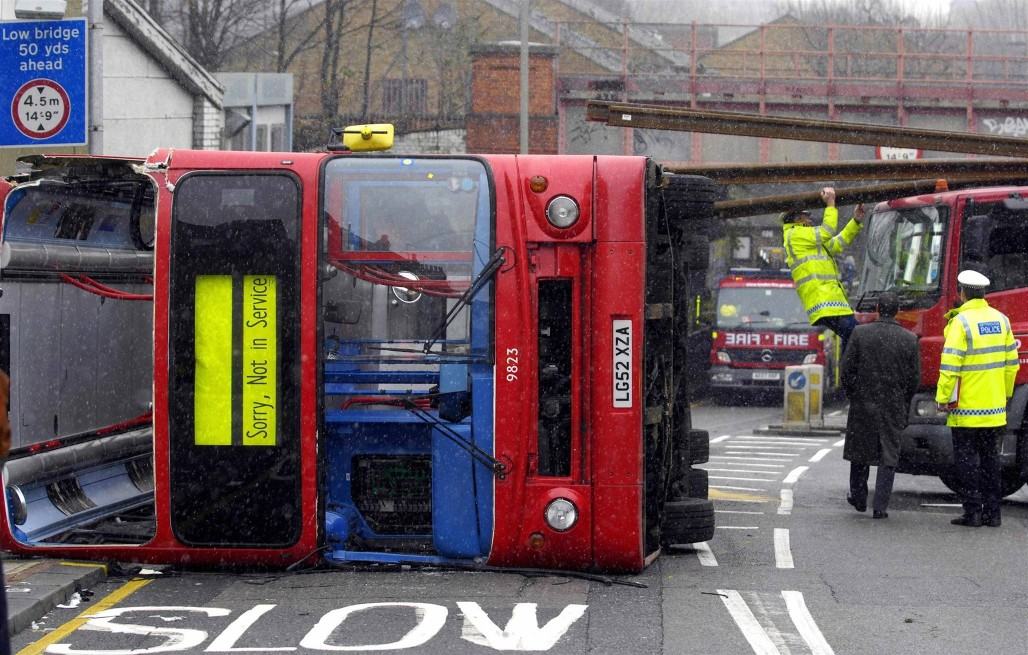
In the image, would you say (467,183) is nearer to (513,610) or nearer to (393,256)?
(393,256)

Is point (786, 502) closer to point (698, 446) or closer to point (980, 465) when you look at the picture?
point (980, 465)

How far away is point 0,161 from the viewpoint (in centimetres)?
1677

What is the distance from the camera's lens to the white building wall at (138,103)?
20.8 m

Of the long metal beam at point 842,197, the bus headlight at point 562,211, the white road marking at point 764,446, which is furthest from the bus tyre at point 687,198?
the white road marking at point 764,446

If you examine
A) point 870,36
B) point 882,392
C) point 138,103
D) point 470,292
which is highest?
point 870,36

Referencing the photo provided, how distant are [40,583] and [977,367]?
6.99 m

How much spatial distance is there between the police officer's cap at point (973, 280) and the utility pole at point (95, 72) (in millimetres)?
7093

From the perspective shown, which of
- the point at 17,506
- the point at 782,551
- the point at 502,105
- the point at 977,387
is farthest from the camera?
the point at 502,105

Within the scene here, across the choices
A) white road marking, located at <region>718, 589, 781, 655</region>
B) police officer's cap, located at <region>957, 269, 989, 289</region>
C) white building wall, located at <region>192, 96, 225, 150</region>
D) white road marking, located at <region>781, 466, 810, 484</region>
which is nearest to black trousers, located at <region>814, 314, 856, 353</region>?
police officer's cap, located at <region>957, 269, 989, 289</region>

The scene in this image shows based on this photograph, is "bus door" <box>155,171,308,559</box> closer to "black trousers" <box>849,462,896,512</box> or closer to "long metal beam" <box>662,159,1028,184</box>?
"long metal beam" <box>662,159,1028,184</box>

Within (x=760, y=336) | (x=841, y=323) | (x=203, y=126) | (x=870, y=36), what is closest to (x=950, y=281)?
(x=841, y=323)

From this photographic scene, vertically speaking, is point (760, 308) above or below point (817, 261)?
below

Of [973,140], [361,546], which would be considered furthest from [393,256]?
[973,140]

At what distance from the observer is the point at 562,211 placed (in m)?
8.63
